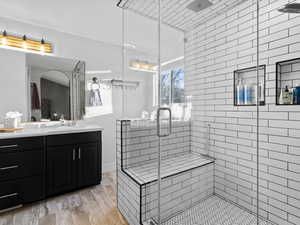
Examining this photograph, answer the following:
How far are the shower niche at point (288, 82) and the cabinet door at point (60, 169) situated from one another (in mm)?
2486

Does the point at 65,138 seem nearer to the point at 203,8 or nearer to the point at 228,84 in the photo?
the point at 228,84

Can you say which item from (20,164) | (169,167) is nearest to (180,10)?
(169,167)

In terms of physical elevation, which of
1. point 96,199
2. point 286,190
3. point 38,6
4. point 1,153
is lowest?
point 96,199

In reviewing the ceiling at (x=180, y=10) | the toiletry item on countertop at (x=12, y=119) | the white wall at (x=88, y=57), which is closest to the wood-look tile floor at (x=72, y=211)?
the white wall at (x=88, y=57)

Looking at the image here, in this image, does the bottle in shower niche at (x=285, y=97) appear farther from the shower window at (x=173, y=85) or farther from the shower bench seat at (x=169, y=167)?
the shower window at (x=173, y=85)

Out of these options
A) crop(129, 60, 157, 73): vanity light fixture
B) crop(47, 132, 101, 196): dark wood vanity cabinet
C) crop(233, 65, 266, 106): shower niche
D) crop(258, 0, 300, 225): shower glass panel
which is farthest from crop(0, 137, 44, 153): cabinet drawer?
crop(258, 0, 300, 225): shower glass panel

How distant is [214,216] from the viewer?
1483 millimetres

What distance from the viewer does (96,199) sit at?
2031 mm

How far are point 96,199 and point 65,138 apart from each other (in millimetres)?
924

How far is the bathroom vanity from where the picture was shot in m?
1.72

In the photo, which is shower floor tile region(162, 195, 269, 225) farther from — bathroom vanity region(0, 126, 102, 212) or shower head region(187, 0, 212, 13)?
shower head region(187, 0, 212, 13)

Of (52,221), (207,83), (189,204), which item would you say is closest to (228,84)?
(207,83)

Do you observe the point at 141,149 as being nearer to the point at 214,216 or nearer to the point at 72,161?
the point at 214,216

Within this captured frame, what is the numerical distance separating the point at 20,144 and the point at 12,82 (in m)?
0.99
